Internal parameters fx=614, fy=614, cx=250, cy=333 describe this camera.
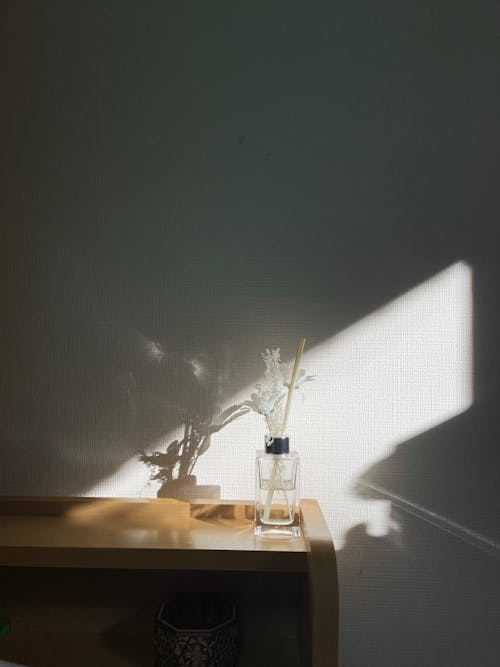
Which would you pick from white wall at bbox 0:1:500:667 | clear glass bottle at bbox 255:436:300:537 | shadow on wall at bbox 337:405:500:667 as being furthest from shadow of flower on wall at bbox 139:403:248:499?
shadow on wall at bbox 337:405:500:667

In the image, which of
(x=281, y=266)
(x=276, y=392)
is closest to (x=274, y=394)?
(x=276, y=392)

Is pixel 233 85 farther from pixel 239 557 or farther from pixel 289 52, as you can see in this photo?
pixel 239 557

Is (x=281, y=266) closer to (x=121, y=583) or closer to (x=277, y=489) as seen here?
(x=277, y=489)

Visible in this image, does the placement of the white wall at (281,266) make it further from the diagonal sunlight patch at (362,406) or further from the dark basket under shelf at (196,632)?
the dark basket under shelf at (196,632)

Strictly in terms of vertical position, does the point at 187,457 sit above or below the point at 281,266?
below

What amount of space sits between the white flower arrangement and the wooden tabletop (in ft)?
0.62

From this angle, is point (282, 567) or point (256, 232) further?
point (256, 232)

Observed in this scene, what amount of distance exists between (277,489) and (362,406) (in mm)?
274

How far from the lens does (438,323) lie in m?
1.32

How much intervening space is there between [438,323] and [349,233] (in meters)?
0.27

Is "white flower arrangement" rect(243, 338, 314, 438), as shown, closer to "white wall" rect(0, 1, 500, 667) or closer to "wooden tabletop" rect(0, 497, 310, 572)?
"white wall" rect(0, 1, 500, 667)

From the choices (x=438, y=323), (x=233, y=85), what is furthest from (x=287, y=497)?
(x=233, y=85)

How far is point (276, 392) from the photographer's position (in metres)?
1.20

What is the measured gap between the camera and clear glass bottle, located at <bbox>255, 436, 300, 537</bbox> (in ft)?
3.78
